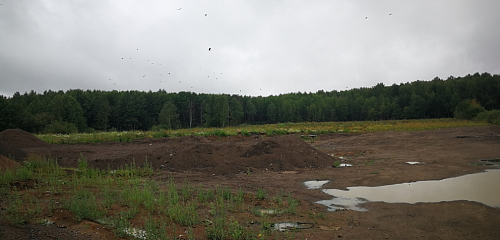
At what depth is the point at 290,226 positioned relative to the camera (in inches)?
251

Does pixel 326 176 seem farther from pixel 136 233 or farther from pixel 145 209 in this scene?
pixel 136 233

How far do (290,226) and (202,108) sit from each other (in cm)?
9014

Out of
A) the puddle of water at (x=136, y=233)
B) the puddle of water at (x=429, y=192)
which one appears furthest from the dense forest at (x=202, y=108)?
the puddle of water at (x=136, y=233)

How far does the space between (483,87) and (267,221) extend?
350ft

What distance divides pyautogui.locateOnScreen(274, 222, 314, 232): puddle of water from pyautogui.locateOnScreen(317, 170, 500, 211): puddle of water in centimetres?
161

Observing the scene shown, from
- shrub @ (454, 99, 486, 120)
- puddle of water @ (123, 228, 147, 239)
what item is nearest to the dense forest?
shrub @ (454, 99, 486, 120)

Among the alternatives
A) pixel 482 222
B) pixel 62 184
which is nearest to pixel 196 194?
pixel 62 184

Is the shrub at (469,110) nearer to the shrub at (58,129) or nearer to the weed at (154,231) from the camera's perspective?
the weed at (154,231)

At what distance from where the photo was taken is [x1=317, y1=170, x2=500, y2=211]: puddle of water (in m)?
8.11

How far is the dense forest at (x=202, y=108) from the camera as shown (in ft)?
200

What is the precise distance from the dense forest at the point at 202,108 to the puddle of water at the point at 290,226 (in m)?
48.8

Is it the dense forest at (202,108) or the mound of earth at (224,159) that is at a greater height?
the dense forest at (202,108)

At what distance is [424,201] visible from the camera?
26.4ft

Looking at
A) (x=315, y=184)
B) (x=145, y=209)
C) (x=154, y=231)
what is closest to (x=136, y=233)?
(x=154, y=231)
